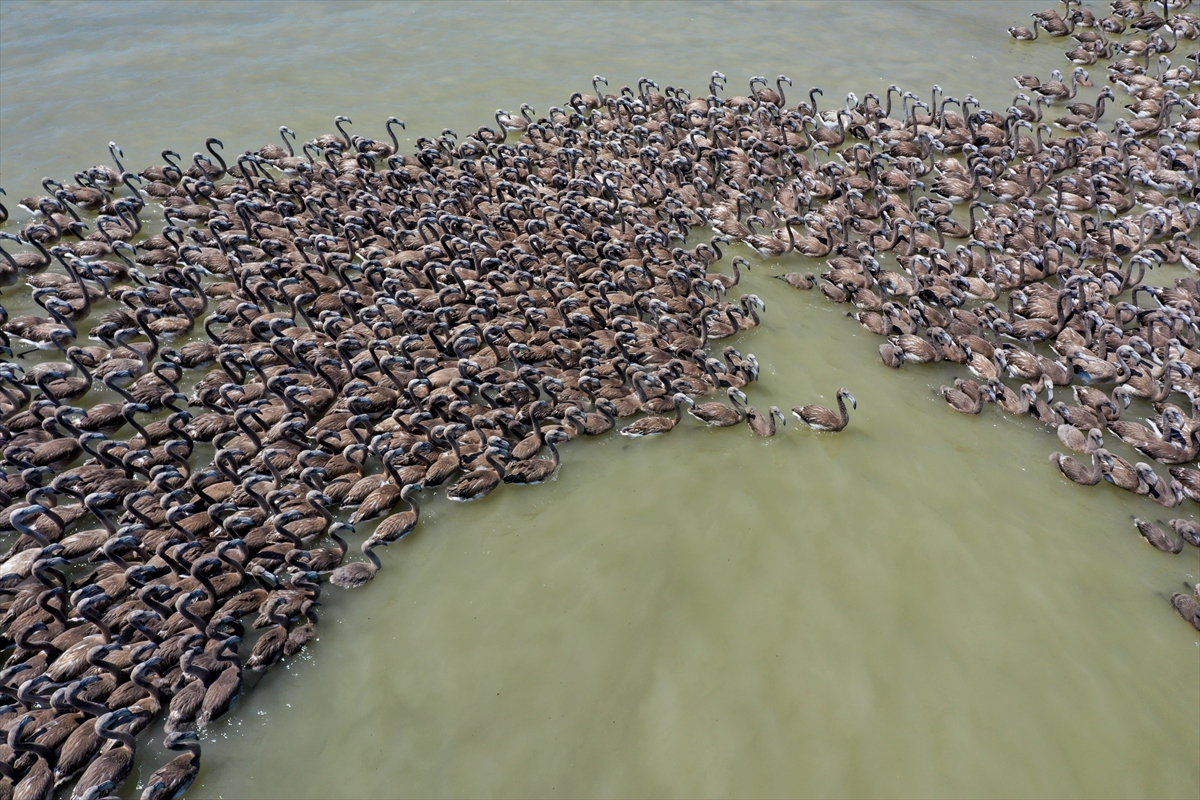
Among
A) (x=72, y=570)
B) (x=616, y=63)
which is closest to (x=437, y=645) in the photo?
(x=72, y=570)

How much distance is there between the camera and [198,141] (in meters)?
19.6

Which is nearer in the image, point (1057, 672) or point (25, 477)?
point (1057, 672)

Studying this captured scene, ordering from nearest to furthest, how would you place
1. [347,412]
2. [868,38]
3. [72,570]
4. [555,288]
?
[72,570] < [347,412] < [555,288] < [868,38]

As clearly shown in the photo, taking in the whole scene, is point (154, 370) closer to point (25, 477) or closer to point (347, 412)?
point (25, 477)

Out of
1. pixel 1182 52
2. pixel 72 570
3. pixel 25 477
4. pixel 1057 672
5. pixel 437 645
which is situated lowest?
pixel 1057 672

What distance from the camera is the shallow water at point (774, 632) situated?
8.24 metres

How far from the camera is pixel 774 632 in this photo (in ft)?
30.6

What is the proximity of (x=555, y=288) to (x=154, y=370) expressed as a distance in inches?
267

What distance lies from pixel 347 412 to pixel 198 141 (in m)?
12.6

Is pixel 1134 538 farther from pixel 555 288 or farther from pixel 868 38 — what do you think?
pixel 868 38

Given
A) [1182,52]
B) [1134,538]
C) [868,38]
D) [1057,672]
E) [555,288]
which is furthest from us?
[868,38]

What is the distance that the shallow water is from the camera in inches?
324

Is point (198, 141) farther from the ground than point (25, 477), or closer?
farther from the ground

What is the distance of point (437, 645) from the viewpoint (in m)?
9.29
